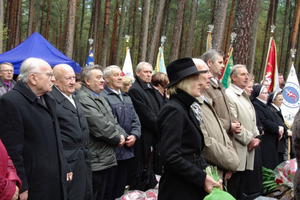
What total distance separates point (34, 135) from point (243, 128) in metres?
2.71

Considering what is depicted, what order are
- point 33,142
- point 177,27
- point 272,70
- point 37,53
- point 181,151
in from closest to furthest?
point 181,151
point 33,142
point 272,70
point 37,53
point 177,27

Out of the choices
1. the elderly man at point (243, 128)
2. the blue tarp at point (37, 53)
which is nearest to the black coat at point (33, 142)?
the elderly man at point (243, 128)

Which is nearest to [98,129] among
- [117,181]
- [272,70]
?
[117,181]

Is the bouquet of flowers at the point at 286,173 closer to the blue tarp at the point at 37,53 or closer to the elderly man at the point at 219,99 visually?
the elderly man at the point at 219,99

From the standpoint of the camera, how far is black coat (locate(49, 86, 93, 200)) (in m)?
3.66

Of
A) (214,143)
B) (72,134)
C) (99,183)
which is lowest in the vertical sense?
(99,183)

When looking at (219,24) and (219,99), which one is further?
(219,24)

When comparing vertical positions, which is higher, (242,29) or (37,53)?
(242,29)

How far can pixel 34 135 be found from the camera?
3.02 meters

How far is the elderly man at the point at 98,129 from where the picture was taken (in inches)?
176

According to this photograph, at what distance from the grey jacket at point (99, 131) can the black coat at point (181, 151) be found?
1718 millimetres

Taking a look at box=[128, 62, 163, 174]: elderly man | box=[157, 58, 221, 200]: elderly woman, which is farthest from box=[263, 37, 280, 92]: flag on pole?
box=[157, 58, 221, 200]: elderly woman

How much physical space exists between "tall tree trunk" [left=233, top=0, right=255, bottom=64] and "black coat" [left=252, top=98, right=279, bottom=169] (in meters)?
2.34

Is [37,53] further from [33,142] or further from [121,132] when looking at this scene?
[33,142]
